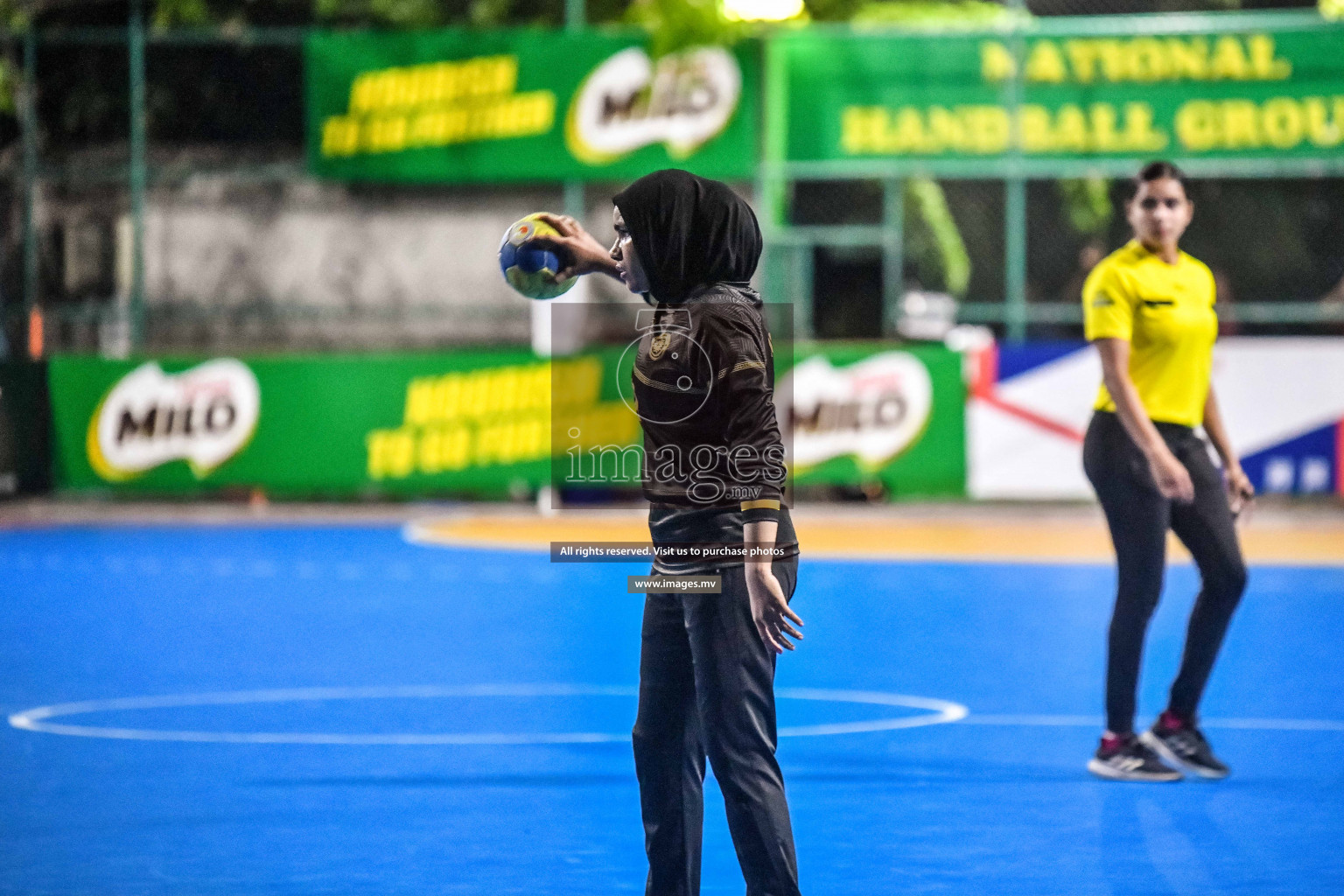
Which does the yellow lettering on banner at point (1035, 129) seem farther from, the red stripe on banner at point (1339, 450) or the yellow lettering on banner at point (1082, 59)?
the red stripe on banner at point (1339, 450)

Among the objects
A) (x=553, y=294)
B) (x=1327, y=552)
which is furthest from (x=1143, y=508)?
(x=1327, y=552)

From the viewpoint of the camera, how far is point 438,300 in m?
23.3

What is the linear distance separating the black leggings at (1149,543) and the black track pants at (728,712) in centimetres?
292

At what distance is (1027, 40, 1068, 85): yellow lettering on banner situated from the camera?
21.5 metres

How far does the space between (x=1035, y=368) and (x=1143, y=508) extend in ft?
38.8

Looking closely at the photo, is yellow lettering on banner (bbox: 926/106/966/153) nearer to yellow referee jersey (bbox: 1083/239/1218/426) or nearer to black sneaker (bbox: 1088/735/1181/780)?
yellow referee jersey (bbox: 1083/239/1218/426)

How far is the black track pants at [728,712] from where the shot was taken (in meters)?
4.96

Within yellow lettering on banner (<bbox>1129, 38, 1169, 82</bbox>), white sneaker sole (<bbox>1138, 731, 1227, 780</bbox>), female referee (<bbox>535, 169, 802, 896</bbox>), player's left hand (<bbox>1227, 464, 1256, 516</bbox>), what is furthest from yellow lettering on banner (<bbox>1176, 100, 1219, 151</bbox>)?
female referee (<bbox>535, 169, 802, 896</bbox>)

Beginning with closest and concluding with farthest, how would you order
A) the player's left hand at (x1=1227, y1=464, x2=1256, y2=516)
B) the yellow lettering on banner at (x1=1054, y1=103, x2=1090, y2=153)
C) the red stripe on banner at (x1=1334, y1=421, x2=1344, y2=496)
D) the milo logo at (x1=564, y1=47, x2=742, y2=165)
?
1. the player's left hand at (x1=1227, y1=464, x2=1256, y2=516)
2. the red stripe on banner at (x1=1334, y1=421, x2=1344, y2=496)
3. the yellow lettering on banner at (x1=1054, y1=103, x2=1090, y2=153)
4. the milo logo at (x1=564, y1=47, x2=742, y2=165)

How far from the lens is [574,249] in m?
5.28

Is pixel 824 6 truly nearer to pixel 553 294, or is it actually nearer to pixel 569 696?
pixel 569 696

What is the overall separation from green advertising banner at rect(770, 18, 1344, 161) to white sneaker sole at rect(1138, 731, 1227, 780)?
14.2 meters

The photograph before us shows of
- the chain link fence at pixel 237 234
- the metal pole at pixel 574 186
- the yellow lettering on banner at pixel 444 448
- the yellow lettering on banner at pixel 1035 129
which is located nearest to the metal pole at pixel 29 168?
the chain link fence at pixel 237 234

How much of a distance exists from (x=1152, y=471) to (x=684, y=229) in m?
3.21
